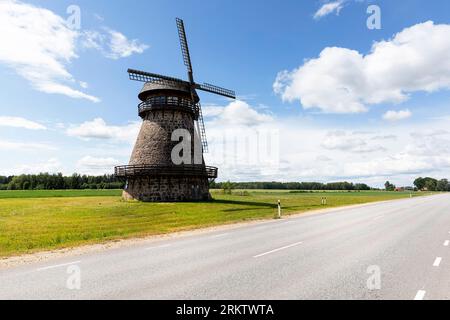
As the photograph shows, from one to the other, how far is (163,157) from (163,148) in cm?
100

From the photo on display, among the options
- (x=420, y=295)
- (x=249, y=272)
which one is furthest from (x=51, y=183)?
(x=420, y=295)

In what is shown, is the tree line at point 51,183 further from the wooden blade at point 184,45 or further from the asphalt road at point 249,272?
the asphalt road at point 249,272

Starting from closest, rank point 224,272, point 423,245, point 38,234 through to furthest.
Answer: point 224,272 → point 423,245 → point 38,234

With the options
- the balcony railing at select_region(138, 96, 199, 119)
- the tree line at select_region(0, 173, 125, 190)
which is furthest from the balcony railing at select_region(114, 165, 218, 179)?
the tree line at select_region(0, 173, 125, 190)

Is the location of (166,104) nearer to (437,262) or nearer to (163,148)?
(163,148)

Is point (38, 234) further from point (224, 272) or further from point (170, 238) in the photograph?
point (224, 272)

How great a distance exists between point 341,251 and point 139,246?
6849 millimetres

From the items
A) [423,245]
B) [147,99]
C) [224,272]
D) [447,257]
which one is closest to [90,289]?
[224,272]

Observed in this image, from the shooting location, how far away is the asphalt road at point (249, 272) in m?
5.97

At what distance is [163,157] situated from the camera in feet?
113

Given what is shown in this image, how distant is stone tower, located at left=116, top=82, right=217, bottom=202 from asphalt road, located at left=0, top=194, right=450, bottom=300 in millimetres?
22583

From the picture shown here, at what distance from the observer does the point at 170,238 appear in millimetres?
13406

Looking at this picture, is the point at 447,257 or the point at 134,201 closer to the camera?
the point at 447,257

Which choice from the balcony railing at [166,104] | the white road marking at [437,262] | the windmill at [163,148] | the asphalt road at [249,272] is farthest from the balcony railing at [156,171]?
the white road marking at [437,262]
